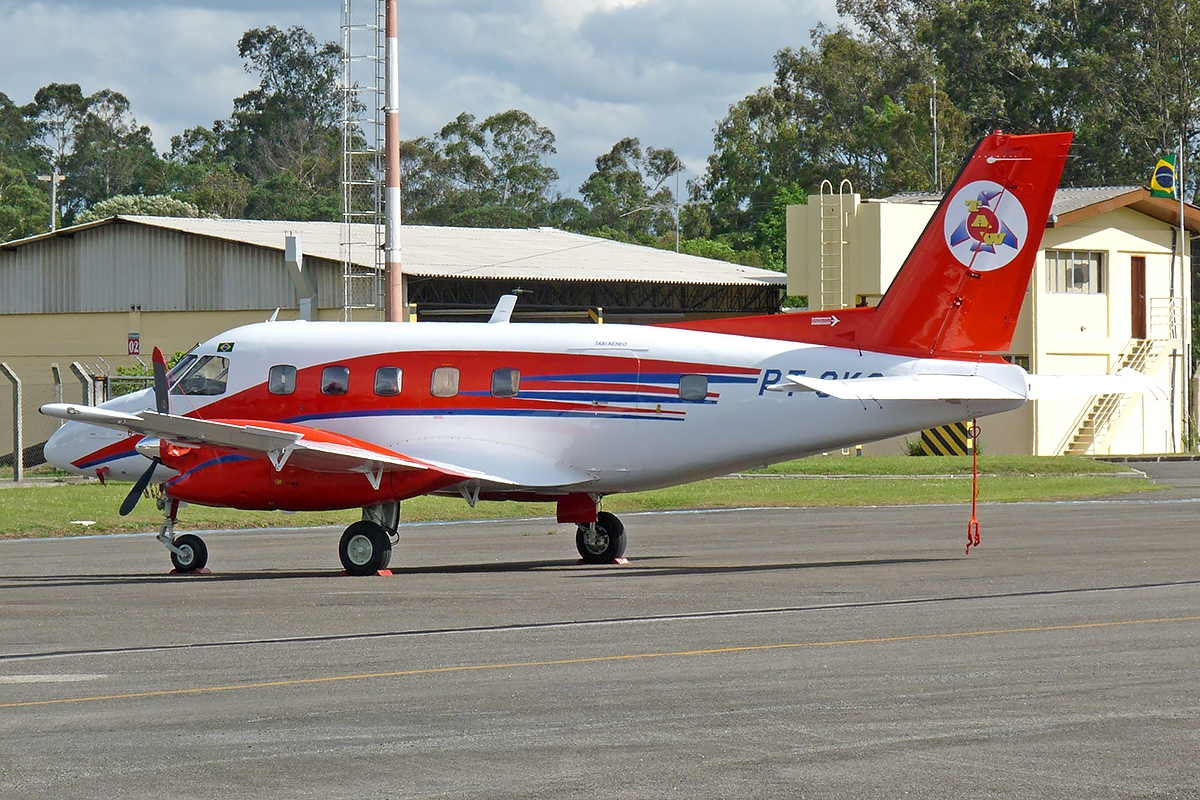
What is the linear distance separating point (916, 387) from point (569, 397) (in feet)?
13.7

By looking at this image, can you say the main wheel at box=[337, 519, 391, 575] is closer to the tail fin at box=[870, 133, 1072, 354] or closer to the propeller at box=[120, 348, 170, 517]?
the propeller at box=[120, 348, 170, 517]

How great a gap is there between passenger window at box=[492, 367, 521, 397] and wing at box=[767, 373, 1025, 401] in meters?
3.21

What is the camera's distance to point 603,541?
2048 centimetres

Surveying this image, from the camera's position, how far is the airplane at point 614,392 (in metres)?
18.9

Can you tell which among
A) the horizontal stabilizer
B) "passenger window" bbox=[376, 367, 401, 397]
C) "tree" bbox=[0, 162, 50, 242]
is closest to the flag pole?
the horizontal stabilizer

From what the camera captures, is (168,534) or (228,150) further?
(228,150)

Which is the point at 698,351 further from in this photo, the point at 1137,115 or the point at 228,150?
the point at 228,150

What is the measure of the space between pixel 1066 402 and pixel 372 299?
23.3 m

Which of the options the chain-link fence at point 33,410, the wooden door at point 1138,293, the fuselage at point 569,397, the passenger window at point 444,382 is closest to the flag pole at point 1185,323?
the wooden door at point 1138,293

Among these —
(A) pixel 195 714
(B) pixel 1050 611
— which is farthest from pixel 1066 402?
(A) pixel 195 714

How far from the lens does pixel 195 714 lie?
967cm

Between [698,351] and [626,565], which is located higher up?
[698,351]

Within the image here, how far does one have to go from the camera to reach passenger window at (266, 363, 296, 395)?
20.1 meters

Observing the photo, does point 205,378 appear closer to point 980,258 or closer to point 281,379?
point 281,379
